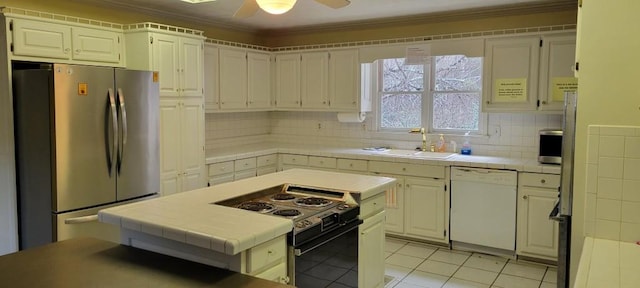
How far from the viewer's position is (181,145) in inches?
173

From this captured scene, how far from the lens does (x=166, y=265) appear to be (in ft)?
5.86

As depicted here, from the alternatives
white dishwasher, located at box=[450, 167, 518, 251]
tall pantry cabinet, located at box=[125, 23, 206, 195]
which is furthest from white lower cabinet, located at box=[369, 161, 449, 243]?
tall pantry cabinet, located at box=[125, 23, 206, 195]

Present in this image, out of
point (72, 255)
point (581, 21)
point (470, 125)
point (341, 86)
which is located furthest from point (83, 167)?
point (470, 125)

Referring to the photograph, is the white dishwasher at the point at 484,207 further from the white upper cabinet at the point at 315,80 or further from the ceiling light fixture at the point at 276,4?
the ceiling light fixture at the point at 276,4

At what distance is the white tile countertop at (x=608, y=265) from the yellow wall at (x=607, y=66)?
21 centimetres

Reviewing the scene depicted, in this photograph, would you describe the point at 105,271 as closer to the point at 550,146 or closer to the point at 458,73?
the point at 550,146

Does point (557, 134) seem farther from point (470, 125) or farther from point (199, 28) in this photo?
point (199, 28)

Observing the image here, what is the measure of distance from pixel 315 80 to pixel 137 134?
93.5 inches

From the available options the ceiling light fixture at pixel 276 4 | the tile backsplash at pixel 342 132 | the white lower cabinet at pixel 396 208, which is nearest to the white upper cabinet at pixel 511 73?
the tile backsplash at pixel 342 132

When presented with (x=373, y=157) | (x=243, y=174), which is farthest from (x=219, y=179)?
(x=373, y=157)

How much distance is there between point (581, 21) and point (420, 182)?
8.50 ft

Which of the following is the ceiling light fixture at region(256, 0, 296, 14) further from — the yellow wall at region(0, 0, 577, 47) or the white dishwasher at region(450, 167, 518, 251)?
the white dishwasher at region(450, 167, 518, 251)

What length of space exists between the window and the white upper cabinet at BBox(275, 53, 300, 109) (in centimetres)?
100

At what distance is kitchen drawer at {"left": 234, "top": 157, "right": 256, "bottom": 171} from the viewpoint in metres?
5.06
